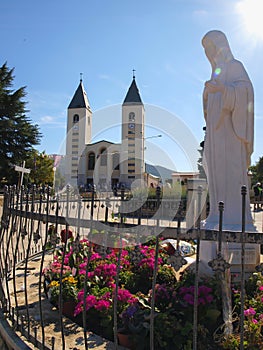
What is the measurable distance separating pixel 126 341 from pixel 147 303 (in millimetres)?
426

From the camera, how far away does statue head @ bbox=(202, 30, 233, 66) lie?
16.3 feet

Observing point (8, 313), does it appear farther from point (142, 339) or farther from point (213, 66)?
point (213, 66)

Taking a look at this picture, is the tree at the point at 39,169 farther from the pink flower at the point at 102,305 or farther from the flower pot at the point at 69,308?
the pink flower at the point at 102,305

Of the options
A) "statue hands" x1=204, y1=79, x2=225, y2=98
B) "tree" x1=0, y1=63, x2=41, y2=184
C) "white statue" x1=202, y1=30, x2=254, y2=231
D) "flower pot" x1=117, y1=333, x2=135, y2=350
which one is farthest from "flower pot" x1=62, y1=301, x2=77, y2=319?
"tree" x1=0, y1=63, x2=41, y2=184

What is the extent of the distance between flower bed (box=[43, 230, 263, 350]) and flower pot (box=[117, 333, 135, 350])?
0.03 m

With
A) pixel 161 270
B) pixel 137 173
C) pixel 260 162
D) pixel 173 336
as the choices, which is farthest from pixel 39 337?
pixel 260 162

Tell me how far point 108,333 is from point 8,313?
1023 mm

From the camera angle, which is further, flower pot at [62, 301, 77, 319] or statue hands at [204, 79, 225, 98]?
statue hands at [204, 79, 225, 98]

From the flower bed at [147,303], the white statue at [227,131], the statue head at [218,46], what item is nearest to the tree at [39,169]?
the statue head at [218,46]

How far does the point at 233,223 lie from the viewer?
15.4ft

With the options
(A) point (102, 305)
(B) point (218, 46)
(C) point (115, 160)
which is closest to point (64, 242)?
(A) point (102, 305)

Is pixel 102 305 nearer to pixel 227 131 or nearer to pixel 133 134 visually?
pixel 227 131

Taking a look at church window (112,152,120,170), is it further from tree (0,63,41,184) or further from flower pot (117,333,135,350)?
tree (0,63,41,184)

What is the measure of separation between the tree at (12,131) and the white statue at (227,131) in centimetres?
2124
